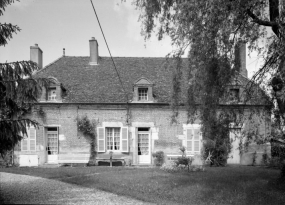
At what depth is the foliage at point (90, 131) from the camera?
1595 cm

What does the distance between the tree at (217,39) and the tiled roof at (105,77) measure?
782 centimetres

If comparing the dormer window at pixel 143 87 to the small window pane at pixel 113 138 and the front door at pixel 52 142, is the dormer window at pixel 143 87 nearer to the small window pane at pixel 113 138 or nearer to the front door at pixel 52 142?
the small window pane at pixel 113 138

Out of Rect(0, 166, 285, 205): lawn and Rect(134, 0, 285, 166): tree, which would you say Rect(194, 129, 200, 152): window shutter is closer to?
Rect(0, 166, 285, 205): lawn

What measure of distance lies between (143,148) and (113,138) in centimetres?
203

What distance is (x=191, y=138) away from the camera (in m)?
16.4

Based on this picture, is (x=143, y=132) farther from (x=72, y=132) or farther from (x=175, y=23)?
(x=175, y=23)

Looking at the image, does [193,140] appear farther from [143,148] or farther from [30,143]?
[30,143]

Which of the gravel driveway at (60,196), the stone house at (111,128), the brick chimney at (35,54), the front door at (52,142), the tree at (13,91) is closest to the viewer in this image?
the tree at (13,91)

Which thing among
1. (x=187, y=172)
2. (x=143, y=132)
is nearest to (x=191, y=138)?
(x=143, y=132)

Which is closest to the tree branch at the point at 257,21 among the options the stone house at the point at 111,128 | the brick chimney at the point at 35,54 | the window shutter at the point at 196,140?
the stone house at the point at 111,128

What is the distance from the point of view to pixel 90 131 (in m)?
16.0

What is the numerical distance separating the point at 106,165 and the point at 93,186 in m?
7.32

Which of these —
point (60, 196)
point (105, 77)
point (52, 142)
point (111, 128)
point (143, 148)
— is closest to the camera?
point (60, 196)

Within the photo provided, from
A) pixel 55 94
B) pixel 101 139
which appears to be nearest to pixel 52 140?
pixel 55 94
